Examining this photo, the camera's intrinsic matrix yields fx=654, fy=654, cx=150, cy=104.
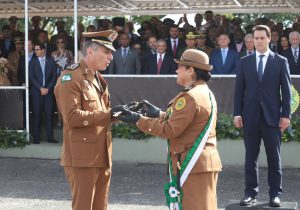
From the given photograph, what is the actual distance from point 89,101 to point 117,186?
13.9 feet

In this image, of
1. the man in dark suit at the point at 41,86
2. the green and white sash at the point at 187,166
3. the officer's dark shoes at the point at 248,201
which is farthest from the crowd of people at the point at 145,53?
the green and white sash at the point at 187,166

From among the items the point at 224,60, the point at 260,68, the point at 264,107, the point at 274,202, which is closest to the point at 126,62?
the point at 224,60

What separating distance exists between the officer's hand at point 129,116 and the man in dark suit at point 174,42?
23.0ft

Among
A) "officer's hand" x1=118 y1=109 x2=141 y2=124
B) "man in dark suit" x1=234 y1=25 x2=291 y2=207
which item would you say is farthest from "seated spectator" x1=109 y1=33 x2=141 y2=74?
"officer's hand" x1=118 y1=109 x2=141 y2=124

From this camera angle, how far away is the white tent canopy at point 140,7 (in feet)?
50.3

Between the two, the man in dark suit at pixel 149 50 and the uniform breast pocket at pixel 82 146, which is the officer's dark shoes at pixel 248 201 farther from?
the man in dark suit at pixel 149 50

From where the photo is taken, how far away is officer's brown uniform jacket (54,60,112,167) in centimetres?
528

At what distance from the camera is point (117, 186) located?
31.0ft

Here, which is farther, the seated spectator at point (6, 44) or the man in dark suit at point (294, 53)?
the seated spectator at point (6, 44)

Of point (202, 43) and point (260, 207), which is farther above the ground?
point (202, 43)

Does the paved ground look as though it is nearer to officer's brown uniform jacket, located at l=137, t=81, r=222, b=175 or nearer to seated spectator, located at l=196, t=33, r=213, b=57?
seated spectator, located at l=196, t=33, r=213, b=57

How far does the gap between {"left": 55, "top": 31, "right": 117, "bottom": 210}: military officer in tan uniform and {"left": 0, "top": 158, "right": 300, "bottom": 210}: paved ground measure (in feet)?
8.70

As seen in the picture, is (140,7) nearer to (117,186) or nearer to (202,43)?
(202,43)

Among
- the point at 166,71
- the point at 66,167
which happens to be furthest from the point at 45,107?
the point at 66,167
